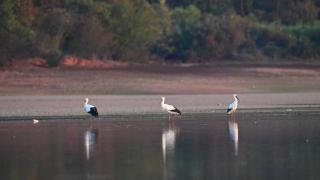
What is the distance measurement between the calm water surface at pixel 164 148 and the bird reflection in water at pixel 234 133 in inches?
0.7

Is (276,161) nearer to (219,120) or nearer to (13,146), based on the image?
(13,146)

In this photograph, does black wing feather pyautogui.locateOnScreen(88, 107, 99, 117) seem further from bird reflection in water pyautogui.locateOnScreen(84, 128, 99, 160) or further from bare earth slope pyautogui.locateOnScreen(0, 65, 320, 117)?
bird reflection in water pyautogui.locateOnScreen(84, 128, 99, 160)

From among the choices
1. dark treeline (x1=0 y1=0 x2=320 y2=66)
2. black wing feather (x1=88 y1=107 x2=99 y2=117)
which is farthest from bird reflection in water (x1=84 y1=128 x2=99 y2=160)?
dark treeline (x1=0 y1=0 x2=320 y2=66)

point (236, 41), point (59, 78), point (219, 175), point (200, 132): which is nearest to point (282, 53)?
point (236, 41)

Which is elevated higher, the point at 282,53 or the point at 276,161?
the point at 276,161

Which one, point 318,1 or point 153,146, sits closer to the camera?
point 153,146

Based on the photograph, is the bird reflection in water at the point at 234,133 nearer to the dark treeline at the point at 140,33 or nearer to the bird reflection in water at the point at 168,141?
the bird reflection in water at the point at 168,141

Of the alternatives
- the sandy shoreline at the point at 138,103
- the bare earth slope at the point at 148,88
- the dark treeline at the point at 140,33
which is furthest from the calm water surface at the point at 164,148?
the dark treeline at the point at 140,33

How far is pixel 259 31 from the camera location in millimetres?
58812

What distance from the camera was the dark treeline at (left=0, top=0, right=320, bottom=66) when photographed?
45375mm

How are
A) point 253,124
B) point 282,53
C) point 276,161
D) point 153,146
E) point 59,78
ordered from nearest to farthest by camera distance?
1. point 276,161
2. point 153,146
3. point 253,124
4. point 59,78
5. point 282,53

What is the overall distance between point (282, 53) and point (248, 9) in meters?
12.8

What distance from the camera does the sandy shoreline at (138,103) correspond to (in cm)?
2940

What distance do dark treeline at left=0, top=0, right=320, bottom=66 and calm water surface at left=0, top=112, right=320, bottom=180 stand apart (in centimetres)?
1830
